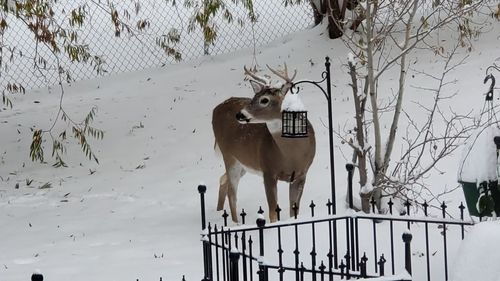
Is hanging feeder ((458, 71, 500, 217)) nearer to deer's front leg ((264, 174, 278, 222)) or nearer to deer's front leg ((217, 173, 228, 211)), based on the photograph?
deer's front leg ((264, 174, 278, 222))

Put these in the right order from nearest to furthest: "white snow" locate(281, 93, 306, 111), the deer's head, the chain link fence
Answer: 1. "white snow" locate(281, 93, 306, 111)
2. the deer's head
3. the chain link fence

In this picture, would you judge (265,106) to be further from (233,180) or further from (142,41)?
(142,41)

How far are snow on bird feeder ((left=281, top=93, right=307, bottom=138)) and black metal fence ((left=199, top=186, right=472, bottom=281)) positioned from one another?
2.48ft

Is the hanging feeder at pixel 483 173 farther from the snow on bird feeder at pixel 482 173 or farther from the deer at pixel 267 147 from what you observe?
the deer at pixel 267 147

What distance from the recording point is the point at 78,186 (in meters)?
10.2

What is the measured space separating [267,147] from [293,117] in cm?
77

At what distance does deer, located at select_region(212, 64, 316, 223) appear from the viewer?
7.77 m

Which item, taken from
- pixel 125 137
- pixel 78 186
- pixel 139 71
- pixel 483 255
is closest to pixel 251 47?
pixel 139 71

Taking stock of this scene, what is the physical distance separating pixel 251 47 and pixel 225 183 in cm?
639

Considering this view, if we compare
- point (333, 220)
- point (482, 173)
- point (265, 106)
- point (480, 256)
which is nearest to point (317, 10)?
point (265, 106)

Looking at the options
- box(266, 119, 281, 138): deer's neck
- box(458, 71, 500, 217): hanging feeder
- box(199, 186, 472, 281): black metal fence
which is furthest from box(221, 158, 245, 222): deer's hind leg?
box(458, 71, 500, 217): hanging feeder

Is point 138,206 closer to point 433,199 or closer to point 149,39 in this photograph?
point 433,199

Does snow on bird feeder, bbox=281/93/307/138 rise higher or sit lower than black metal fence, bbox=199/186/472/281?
higher

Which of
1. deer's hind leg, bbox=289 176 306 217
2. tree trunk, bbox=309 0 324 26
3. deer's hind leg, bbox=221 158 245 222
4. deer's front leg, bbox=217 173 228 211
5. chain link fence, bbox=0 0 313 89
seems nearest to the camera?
deer's hind leg, bbox=289 176 306 217
